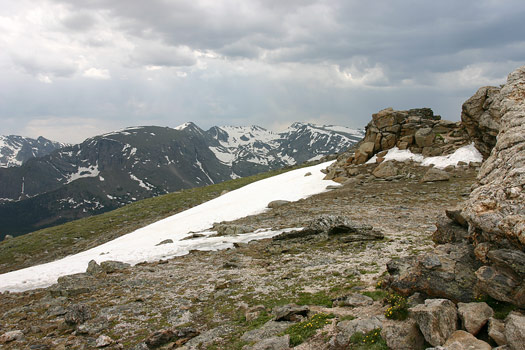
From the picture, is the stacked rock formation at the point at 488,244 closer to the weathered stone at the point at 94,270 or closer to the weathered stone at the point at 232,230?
the weathered stone at the point at 232,230

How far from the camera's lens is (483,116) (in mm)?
34750

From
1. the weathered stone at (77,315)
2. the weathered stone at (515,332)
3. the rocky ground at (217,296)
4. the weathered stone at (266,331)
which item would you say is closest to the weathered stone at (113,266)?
the rocky ground at (217,296)

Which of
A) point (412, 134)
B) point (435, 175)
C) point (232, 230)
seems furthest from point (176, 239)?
point (412, 134)

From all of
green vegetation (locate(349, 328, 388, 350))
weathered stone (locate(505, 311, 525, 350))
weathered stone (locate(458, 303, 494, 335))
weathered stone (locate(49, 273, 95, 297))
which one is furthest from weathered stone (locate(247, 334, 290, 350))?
weathered stone (locate(49, 273, 95, 297))

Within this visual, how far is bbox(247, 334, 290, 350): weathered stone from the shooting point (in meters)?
10.7

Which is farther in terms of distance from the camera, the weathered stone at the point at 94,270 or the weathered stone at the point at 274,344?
the weathered stone at the point at 94,270

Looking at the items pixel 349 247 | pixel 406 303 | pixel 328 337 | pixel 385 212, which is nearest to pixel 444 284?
pixel 406 303

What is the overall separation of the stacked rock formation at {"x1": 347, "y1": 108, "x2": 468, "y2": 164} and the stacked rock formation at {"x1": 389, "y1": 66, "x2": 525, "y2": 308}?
3911 cm

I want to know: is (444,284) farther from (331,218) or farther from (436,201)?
(436,201)

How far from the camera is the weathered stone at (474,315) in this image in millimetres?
8156

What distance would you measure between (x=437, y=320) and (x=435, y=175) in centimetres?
3949

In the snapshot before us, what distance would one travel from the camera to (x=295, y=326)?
11.9 m

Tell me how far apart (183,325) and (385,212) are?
1013 inches

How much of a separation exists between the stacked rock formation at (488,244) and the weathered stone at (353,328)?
70.4 inches
